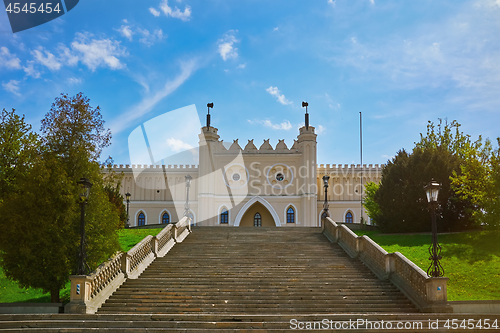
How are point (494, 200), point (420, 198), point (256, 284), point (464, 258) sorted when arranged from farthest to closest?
point (420, 198) → point (494, 200) → point (464, 258) → point (256, 284)

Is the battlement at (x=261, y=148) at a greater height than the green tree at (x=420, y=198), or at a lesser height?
greater

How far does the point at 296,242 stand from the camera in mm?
20625

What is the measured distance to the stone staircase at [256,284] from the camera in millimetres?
12469

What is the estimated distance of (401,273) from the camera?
14172 millimetres

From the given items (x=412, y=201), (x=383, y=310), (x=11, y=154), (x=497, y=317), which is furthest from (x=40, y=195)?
(x=412, y=201)

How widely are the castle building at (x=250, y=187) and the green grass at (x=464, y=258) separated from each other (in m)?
15.2

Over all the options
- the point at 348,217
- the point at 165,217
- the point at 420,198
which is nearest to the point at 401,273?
the point at 420,198

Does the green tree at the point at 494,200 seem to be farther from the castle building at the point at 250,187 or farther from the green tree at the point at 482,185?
the castle building at the point at 250,187

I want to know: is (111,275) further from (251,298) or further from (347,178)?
(347,178)

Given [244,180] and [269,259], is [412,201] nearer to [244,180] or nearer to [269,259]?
[269,259]

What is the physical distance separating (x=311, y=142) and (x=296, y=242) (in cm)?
1953

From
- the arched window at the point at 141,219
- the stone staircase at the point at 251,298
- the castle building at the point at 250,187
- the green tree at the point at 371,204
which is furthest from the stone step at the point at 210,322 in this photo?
the arched window at the point at 141,219

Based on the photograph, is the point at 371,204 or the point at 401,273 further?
the point at 371,204

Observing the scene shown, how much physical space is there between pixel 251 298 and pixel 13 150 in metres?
11.0
